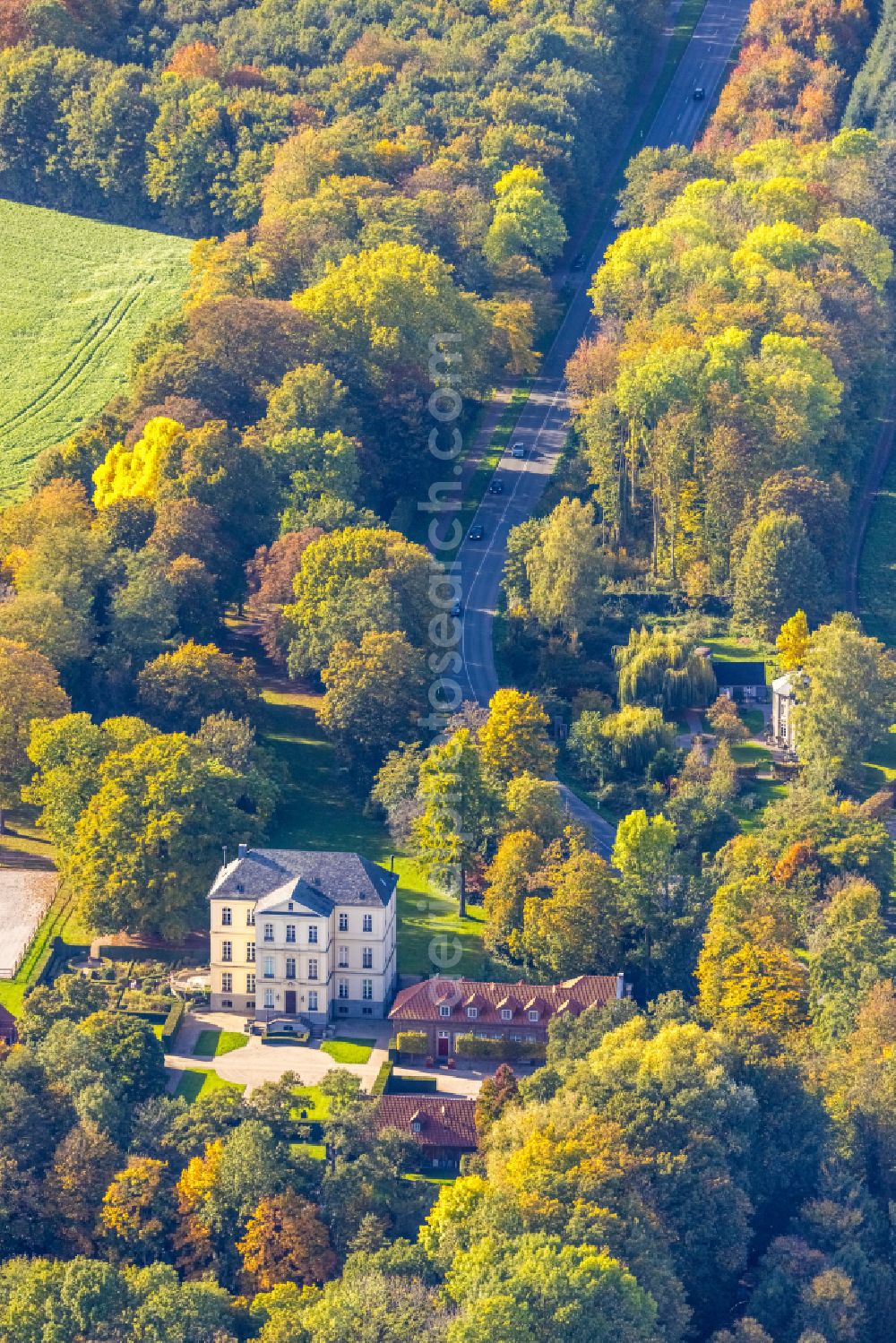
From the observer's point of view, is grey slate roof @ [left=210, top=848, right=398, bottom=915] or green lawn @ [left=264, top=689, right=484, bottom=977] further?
green lawn @ [left=264, top=689, right=484, bottom=977]

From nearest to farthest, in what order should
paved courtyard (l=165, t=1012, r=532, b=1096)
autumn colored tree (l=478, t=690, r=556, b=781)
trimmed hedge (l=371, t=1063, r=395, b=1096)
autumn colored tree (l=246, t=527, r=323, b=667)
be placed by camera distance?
1. trimmed hedge (l=371, t=1063, r=395, b=1096)
2. paved courtyard (l=165, t=1012, r=532, b=1096)
3. autumn colored tree (l=478, t=690, r=556, b=781)
4. autumn colored tree (l=246, t=527, r=323, b=667)

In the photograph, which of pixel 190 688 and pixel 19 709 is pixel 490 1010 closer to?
pixel 190 688

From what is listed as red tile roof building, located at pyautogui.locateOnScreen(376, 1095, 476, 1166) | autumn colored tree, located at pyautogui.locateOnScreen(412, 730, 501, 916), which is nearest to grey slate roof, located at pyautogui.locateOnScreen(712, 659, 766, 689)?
autumn colored tree, located at pyautogui.locateOnScreen(412, 730, 501, 916)

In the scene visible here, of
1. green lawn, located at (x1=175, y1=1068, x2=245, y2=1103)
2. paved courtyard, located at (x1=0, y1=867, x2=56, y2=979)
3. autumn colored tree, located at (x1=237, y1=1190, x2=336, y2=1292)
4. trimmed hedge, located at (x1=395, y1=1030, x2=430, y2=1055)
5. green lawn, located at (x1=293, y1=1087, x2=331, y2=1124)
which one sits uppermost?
paved courtyard, located at (x1=0, y1=867, x2=56, y2=979)

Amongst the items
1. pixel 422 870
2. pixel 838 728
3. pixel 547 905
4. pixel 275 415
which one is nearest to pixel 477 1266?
pixel 547 905

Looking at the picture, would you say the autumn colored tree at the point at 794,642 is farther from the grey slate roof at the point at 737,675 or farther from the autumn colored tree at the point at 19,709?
the autumn colored tree at the point at 19,709

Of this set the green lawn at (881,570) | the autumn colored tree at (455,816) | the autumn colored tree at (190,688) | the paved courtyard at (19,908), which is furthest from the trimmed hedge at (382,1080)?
the green lawn at (881,570)

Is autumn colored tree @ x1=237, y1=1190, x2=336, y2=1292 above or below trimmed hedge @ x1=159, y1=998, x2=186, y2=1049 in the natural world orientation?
below

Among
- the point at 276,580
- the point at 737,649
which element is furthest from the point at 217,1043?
the point at 737,649

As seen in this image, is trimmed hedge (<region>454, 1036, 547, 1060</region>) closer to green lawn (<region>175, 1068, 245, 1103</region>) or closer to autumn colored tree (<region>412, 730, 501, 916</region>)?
green lawn (<region>175, 1068, 245, 1103</region>)
